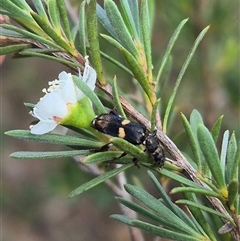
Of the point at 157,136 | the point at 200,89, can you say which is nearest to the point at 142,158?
the point at 157,136

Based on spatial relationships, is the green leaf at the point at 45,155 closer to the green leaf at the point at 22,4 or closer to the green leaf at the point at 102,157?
the green leaf at the point at 102,157

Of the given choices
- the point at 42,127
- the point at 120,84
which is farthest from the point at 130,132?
the point at 120,84

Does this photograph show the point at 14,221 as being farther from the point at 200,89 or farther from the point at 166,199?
the point at 166,199

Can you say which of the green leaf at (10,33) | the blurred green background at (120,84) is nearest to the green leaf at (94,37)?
the green leaf at (10,33)

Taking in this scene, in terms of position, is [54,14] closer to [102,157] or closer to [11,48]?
[11,48]

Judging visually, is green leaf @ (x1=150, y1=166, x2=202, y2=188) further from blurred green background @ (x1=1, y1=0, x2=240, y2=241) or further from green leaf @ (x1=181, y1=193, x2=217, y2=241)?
blurred green background @ (x1=1, y1=0, x2=240, y2=241)

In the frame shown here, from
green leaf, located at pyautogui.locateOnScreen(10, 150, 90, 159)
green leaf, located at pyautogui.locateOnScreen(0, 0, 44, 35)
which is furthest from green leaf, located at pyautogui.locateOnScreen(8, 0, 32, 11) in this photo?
green leaf, located at pyautogui.locateOnScreen(10, 150, 90, 159)
